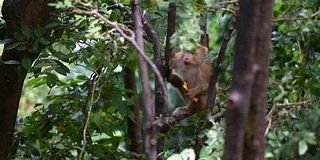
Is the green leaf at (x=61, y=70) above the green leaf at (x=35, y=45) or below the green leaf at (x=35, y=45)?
below

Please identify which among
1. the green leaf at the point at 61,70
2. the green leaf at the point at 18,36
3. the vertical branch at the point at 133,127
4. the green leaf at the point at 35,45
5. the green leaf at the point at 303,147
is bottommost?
the vertical branch at the point at 133,127

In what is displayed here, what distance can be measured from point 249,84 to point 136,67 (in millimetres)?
1275

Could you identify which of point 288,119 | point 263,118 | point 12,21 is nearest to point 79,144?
point 12,21

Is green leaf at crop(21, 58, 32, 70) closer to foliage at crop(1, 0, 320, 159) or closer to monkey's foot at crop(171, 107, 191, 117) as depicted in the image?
foliage at crop(1, 0, 320, 159)

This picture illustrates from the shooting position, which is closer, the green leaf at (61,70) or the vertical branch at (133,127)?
the green leaf at (61,70)

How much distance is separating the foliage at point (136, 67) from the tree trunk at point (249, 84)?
0.13 m

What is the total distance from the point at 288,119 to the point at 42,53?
3.57 ft

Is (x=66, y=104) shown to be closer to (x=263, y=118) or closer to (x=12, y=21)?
(x=12, y=21)

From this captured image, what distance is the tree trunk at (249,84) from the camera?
1.15 meters

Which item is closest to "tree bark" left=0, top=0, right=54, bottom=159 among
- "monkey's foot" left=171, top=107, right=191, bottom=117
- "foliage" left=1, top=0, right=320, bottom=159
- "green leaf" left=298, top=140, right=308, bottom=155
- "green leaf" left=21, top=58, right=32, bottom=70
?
"foliage" left=1, top=0, right=320, bottom=159

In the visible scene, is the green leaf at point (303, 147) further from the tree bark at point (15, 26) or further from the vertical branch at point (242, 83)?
the tree bark at point (15, 26)

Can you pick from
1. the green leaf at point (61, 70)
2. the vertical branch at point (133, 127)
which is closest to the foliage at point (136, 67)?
the green leaf at point (61, 70)

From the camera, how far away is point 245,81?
114 cm

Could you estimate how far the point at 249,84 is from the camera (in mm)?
1144
